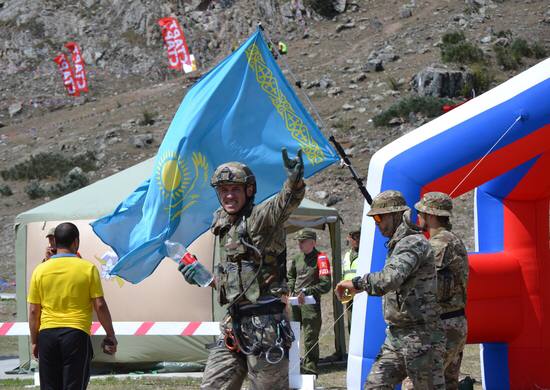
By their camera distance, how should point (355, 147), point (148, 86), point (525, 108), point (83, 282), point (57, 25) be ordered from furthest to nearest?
point (57, 25) → point (148, 86) → point (355, 147) → point (525, 108) → point (83, 282)

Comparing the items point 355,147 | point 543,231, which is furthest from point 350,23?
point 543,231

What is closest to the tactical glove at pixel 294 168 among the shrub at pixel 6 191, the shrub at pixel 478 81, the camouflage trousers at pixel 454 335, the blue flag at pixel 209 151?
the camouflage trousers at pixel 454 335

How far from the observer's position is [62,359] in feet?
20.6

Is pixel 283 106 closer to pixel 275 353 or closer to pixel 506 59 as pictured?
pixel 275 353

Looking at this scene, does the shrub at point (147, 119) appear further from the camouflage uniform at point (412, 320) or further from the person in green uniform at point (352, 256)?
the camouflage uniform at point (412, 320)

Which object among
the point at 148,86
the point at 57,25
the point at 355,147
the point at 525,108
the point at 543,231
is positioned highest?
the point at 57,25

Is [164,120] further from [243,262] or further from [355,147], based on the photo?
[243,262]

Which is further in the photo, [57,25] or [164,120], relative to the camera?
[57,25]

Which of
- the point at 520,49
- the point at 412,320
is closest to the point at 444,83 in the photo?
the point at 520,49

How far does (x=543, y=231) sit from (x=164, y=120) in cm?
3542

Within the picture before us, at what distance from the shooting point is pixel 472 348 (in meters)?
13.0

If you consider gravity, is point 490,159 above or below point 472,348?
above

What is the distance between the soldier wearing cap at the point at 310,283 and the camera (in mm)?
11211

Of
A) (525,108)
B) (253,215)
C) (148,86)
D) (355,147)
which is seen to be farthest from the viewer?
(148,86)
